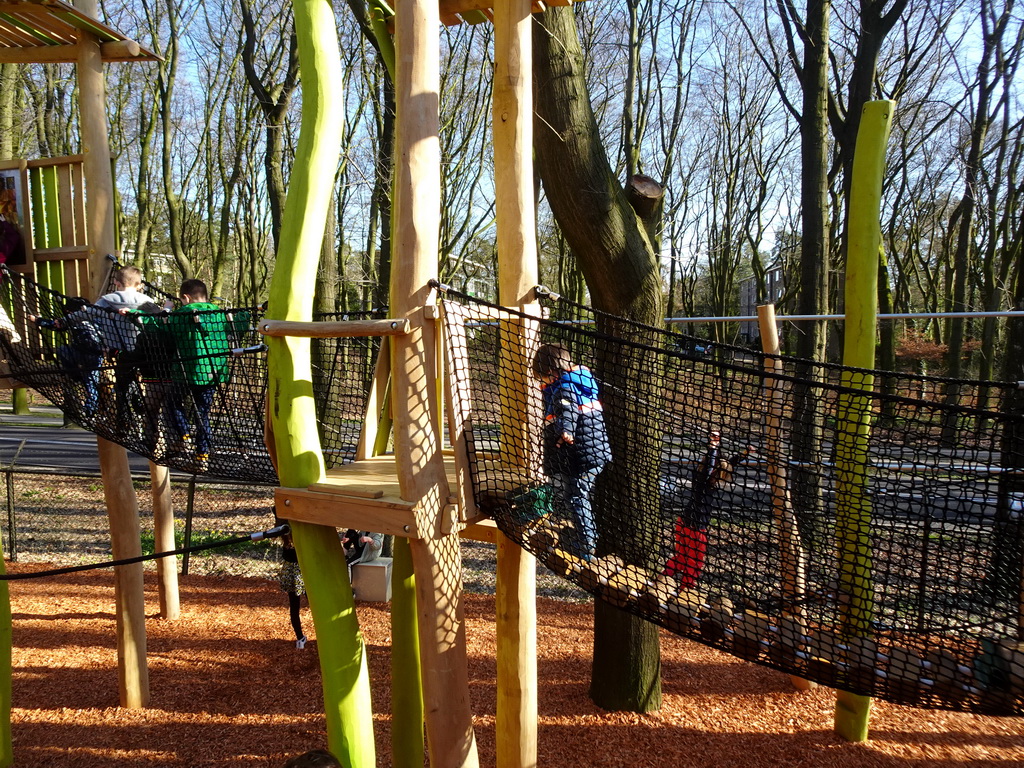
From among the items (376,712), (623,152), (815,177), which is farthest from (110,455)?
(623,152)

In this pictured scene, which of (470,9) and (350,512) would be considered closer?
(350,512)

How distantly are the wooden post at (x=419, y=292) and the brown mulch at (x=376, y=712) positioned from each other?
1.92 metres

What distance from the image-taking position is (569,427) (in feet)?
9.86

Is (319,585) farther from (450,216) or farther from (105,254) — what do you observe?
(450,216)

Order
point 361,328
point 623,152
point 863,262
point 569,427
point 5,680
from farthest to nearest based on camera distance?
point 623,152 < point 5,680 < point 863,262 < point 569,427 < point 361,328

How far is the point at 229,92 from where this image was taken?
746 inches

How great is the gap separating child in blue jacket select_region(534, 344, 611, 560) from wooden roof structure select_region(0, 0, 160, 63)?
306 cm

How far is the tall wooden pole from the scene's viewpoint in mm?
4113

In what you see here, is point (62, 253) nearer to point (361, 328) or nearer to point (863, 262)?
point (361, 328)

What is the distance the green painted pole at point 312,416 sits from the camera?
2.49 m

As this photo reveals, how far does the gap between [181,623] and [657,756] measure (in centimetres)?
370

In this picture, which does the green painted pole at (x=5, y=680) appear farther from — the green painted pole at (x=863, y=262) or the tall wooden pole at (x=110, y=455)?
the green painted pole at (x=863, y=262)

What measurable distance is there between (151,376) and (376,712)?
7.35 feet

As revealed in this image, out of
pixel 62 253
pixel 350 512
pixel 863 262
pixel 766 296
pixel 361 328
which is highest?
pixel 766 296
